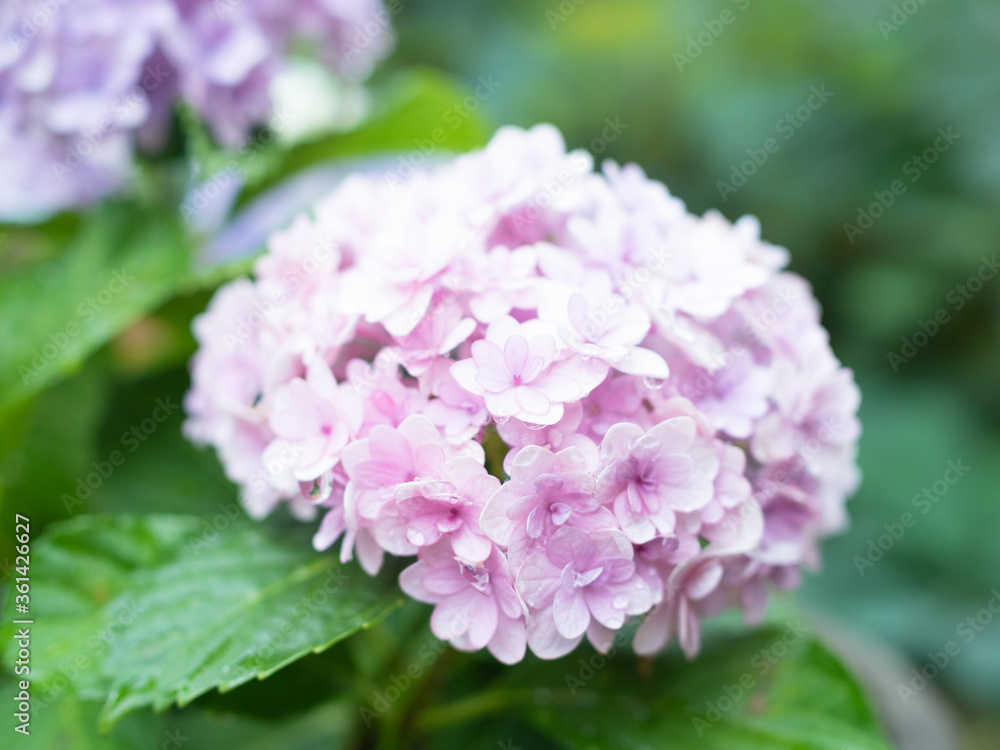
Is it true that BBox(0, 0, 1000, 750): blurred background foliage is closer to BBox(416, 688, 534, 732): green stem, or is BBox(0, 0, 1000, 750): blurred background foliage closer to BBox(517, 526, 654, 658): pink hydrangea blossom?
BBox(416, 688, 534, 732): green stem

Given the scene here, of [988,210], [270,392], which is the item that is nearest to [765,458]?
[270,392]

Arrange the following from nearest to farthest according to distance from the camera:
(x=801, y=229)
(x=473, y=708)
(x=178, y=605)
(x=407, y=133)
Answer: (x=178, y=605) < (x=473, y=708) < (x=407, y=133) < (x=801, y=229)

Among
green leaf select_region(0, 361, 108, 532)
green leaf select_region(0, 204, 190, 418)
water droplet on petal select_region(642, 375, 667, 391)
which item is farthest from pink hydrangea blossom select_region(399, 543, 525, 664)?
green leaf select_region(0, 361, 108, 532)

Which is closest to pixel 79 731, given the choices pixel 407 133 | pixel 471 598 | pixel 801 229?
pixel 471 598

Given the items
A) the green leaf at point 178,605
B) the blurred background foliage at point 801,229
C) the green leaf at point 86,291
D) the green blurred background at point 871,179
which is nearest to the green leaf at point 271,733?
the blurred background foliage at point 801,229

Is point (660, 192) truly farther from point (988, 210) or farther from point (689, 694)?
point (988, 210)

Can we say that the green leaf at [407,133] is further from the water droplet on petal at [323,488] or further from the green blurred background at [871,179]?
the green blurred background at [871,179]

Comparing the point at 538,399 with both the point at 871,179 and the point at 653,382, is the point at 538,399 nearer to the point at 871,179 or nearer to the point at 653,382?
the point at 653,382
